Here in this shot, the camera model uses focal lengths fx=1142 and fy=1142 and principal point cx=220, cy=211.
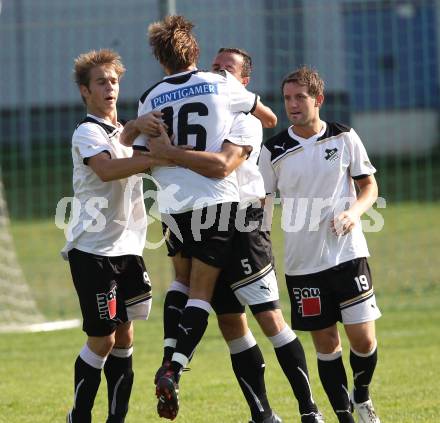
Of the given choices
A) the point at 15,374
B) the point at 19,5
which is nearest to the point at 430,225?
the point at 15,374

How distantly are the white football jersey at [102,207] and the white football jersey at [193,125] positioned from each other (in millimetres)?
358

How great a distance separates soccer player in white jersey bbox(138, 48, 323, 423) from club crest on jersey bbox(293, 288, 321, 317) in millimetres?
155

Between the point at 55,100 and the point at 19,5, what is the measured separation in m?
3.38

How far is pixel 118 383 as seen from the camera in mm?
6273

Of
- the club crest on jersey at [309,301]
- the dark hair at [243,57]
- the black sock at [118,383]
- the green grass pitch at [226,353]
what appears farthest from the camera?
the green grass pitch at [226,353]

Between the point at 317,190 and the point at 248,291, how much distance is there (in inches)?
27.0

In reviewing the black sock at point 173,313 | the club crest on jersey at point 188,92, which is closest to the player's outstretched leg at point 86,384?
the black sock at point 173,313

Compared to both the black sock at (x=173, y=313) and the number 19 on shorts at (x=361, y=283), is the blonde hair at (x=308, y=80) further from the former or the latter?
the black sock at (x=173, y=313)

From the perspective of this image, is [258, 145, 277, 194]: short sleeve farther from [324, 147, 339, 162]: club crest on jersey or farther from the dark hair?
the dark hair

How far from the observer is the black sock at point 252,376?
20.2ft

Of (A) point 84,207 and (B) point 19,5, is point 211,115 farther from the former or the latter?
(B) point 19,5

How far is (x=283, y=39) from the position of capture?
13.7 meters

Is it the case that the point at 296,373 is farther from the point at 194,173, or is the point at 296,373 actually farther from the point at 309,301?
the point at 194,173

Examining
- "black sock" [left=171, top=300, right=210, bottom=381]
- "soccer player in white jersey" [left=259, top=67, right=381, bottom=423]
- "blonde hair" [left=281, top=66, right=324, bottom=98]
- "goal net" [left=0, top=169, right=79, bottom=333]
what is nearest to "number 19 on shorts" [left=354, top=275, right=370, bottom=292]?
"soccer player in white jersey" [left=259, top=67, right=381, bottom=423]
